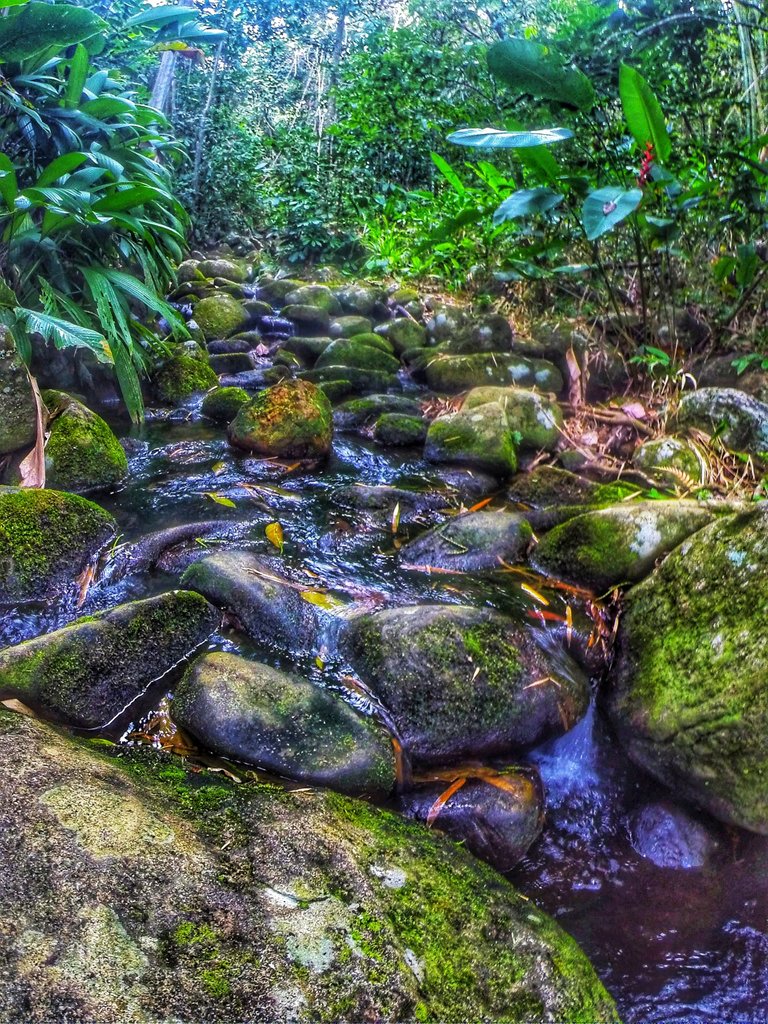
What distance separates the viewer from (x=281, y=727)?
2.05 metres

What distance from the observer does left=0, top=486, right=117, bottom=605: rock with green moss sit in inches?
109

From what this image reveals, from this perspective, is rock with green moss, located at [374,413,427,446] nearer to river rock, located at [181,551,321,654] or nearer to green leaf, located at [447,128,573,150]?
green leaf, located at [447,128,573,150]

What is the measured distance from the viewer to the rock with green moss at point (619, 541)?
278cm

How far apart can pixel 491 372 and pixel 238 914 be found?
497cm

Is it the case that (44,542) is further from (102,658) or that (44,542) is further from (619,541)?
(619,541)

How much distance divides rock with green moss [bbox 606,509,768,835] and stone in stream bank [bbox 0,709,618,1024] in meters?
0.76

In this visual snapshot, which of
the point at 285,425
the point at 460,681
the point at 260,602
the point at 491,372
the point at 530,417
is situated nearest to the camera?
the point at 460,681

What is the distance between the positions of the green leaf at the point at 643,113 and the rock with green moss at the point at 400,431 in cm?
222

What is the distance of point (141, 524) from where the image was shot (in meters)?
3.47

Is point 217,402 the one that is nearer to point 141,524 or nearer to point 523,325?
point 141,524

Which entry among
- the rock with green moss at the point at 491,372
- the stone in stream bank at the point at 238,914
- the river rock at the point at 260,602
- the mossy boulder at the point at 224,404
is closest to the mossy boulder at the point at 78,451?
the mossy boulder at the point at 224,404

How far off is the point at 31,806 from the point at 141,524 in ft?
7.27

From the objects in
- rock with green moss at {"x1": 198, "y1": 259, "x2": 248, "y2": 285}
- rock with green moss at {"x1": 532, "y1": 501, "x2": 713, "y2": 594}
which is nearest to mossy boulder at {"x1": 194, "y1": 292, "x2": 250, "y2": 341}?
rock with green moss at {"x1": 198, "y1": 259, "x2": 248, "y2": 285}

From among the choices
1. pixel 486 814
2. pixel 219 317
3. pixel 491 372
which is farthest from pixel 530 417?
pixel 219 317
